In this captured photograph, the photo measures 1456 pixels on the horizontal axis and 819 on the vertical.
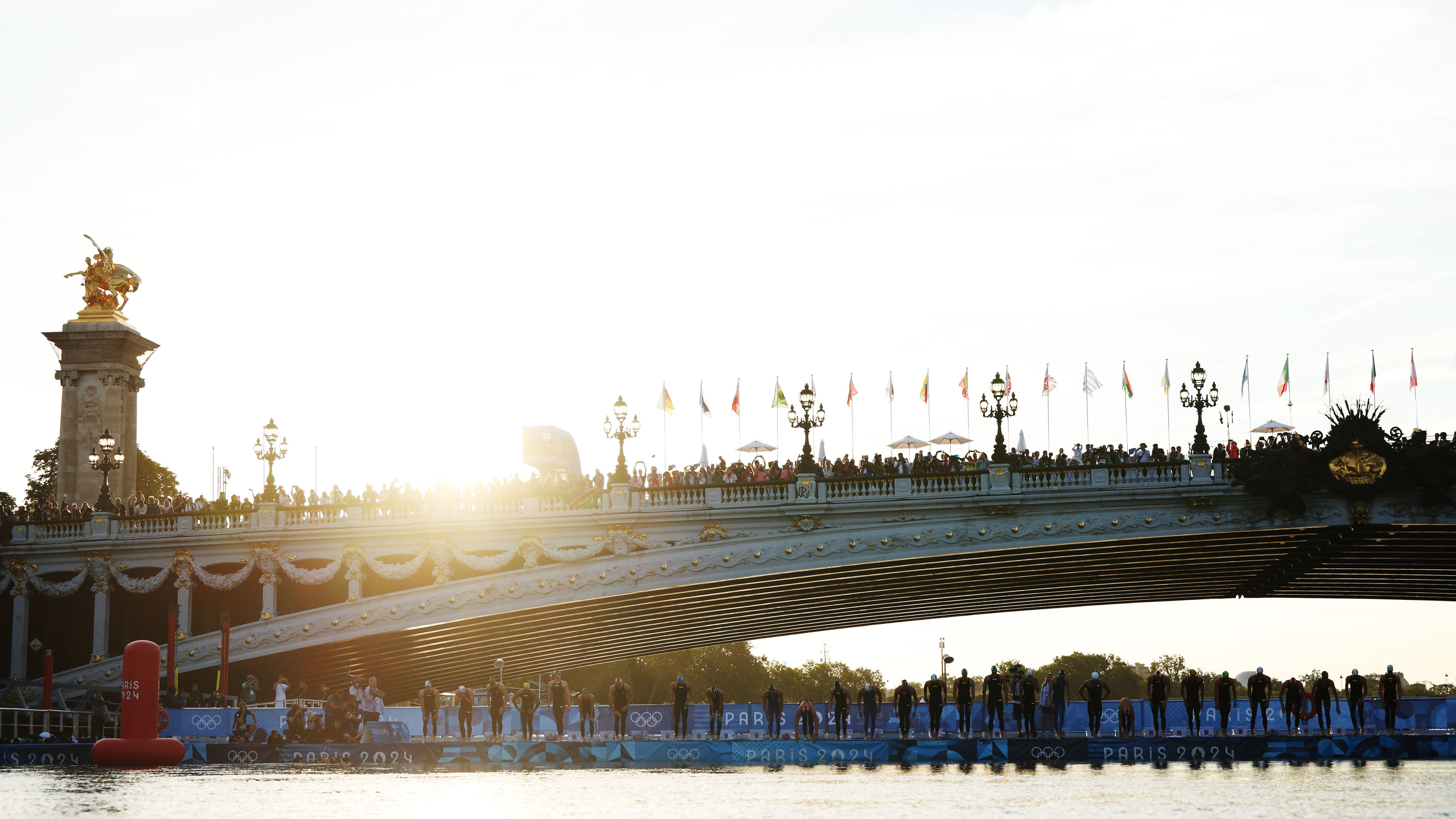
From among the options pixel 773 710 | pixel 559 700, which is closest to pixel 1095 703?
pixel 773 710

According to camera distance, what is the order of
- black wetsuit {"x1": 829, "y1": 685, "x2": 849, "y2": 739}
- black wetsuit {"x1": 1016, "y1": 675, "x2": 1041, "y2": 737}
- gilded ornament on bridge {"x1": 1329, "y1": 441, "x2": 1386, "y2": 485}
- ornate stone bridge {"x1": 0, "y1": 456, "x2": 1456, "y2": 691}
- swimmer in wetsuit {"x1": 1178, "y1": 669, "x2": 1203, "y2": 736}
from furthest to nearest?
1. ornate stone bridge {"x1": 0, "y1": 456, "x2": 1456, "y2": 691}
2. gilded ornament on bridge {"x1": 1329, "y1": 441, "x2": 1386, "y2": 485}
3. black wetsuit {"x1": 829, "y1": 685, "x2": 849, "y2": 739}
4. black wetsuit {"x1": 1016, "y1": 675, "x2": 1041, "y2": 737}
5. swimmer in wetsuit {"x1": 1178, "y1": 669, "x2": 1203, "y2": 736}

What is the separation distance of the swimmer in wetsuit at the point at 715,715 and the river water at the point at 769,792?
6944mm

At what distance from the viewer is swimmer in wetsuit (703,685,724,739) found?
37656mm

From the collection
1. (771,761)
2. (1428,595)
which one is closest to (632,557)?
(771,761)

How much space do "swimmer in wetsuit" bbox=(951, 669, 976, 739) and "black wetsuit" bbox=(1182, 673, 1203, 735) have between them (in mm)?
4729

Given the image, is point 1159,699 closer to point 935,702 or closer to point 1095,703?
point 1095,703

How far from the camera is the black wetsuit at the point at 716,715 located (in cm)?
3766

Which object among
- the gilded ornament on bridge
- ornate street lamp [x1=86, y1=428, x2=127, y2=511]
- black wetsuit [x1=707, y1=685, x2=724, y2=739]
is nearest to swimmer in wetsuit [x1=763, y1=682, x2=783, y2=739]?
black wetsuit [x1=707, y1=685, x2=724, y2=739]

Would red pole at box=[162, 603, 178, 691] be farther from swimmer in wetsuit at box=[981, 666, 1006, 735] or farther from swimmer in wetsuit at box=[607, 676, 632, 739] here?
swimmer in wetsuit at box=[981, 666, 1006, 735]

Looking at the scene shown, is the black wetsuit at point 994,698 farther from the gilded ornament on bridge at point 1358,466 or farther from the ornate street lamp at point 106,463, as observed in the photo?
the ornate street lamp at point 106,463

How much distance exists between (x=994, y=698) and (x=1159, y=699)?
11.8 feet

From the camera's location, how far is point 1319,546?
54312 millimetres

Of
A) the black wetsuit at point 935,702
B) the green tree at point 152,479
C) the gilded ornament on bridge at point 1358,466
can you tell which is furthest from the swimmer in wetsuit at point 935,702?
the green tree at point 152,479

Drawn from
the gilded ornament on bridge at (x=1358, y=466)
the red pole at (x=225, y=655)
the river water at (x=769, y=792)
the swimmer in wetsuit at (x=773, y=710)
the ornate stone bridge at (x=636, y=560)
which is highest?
the gilded ornament on bridge at (x=1358, y=466)
